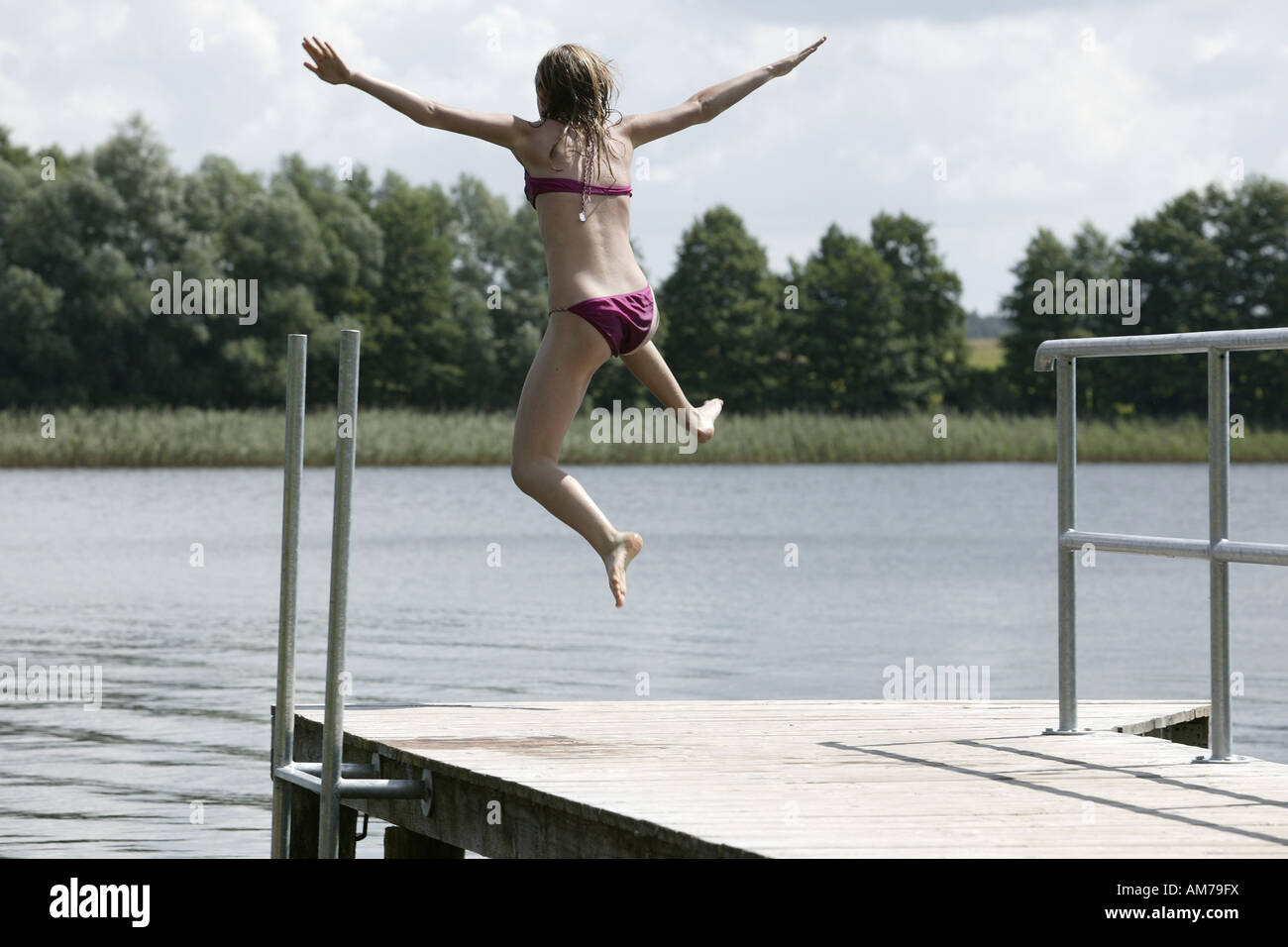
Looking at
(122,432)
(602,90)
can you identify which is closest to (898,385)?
(122,432)

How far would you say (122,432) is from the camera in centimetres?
3681

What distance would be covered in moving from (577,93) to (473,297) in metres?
56.7

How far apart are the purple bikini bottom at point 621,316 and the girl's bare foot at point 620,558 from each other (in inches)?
21.1

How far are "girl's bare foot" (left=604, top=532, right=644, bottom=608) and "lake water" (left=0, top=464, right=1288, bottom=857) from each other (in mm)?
2849

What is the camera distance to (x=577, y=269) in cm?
521

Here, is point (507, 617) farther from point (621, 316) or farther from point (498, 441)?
point (498, 441)

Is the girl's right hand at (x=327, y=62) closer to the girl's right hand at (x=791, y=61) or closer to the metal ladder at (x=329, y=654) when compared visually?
the metal ladder at (x=329, y=654)

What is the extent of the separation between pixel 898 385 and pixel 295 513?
58557 mm

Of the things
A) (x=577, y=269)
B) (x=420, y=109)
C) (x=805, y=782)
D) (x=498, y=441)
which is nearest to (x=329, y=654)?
(x=805, y=782)

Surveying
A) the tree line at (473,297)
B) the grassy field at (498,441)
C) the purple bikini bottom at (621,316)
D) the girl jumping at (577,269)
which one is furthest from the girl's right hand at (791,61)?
the tree line at (473,297)

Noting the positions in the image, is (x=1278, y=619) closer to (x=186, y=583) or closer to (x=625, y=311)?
(x=186, y=583)

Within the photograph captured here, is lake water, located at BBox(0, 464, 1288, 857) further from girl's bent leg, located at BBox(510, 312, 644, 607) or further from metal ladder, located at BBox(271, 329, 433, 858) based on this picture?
girl's bent leg, located at BBox(510, 312, 644, 607)

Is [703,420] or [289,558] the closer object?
[289,558]

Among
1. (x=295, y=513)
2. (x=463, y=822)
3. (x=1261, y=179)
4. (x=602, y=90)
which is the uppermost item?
(x=1261, y=179)
